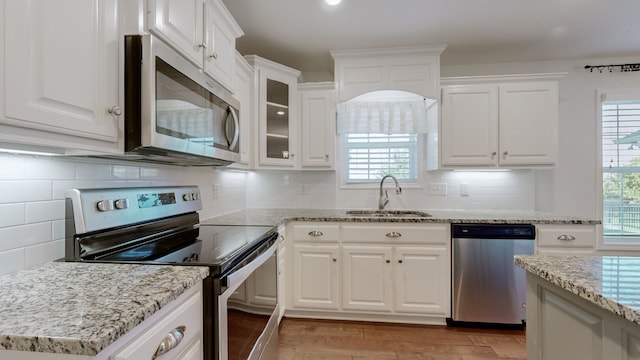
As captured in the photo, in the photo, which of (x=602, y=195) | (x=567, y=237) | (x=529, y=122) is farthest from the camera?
(x=602, y=195)

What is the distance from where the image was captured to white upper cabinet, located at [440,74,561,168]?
2.65 m

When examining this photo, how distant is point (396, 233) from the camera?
95.3 inches

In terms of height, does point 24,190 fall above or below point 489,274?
above

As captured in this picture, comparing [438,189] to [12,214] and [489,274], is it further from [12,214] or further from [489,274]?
[12,214]

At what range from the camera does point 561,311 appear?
99 cm

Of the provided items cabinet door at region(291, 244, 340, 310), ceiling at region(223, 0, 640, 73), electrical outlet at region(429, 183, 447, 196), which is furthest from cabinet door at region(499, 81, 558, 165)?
cabinet door at region(291, 244, 340, 310)

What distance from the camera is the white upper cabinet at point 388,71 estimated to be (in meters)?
2.68

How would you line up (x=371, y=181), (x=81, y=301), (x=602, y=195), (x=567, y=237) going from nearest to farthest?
(x=81, y=301), (x=567, y=237), (x=602, y=195), (x=371, y=181)

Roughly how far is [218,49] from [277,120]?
1.09 metres

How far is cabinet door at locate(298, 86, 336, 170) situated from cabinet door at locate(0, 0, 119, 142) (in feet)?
6.38

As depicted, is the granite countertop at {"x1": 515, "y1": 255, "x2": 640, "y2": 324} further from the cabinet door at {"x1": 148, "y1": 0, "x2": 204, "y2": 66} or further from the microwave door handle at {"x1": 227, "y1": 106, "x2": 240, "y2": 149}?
the cabinet door at {"x1": 148, "y1": 0, "x2": 204, "y2": 66}

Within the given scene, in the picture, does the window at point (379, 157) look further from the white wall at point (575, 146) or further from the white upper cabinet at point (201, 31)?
the white upper cabinet at point (201, 31)

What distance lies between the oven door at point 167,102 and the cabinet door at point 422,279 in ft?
5.53

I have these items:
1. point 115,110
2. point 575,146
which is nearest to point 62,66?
point 115,110
